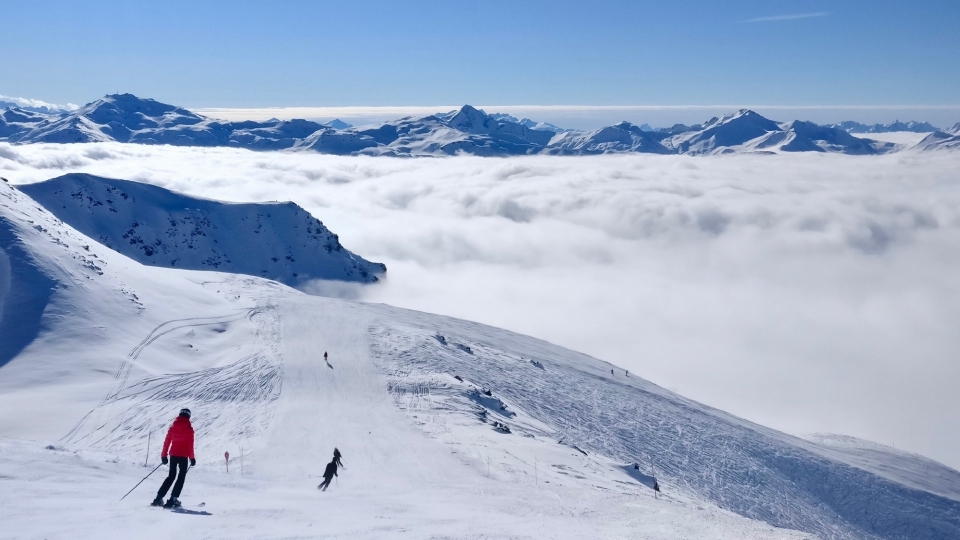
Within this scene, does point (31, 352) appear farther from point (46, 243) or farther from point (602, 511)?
point (602, 511)

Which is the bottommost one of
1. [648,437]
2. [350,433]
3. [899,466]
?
[899,466]

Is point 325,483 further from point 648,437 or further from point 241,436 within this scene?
point 648,437

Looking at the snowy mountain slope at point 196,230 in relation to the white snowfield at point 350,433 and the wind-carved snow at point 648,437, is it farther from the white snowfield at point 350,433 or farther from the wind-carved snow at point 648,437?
the wind-carved snow at point 648,437

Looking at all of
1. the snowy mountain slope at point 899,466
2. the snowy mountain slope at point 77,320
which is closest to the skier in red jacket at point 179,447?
the snowy mountain slope at point 77,320

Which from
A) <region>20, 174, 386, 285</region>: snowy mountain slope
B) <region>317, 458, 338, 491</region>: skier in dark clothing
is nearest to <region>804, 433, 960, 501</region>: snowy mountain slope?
<region>317, 458, 338, 491</region>: skier in dark clothing

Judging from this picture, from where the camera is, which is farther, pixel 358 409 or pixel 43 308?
pixel 43 308

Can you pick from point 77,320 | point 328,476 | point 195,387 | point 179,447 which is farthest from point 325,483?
point 77,320

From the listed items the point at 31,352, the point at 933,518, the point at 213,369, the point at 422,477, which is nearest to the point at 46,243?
the point at 31,352
